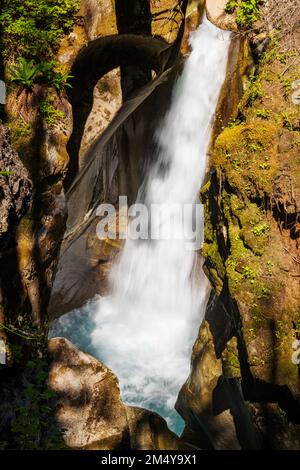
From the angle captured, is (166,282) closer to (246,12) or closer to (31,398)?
(31,398)

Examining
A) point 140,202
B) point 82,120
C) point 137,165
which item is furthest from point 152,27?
point 140,202

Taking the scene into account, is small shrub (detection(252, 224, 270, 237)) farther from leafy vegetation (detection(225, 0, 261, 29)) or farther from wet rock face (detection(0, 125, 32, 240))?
leafy vegetation (detection(225, 0, 261, 29))

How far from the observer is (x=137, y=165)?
37.0 feet

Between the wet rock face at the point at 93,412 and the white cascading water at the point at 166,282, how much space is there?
302cm

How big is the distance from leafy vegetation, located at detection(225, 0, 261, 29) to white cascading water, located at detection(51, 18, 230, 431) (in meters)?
0.69

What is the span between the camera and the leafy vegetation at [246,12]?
25.6 feet

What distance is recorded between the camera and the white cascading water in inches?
365

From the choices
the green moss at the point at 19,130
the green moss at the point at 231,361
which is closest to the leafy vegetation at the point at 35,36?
the green moss at the point at 19,130

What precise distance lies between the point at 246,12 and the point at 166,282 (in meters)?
6.42

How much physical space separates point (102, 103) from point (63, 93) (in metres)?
2.52

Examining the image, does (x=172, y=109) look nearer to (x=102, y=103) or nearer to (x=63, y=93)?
(x=102, y=103)

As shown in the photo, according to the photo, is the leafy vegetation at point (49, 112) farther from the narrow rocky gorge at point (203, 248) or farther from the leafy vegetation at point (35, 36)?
the leafy vegetation at point (35, 36)

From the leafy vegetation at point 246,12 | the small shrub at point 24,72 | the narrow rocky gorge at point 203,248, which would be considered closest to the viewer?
the narrow rocky gorge at point 203,248

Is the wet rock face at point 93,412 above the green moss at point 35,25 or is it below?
below
